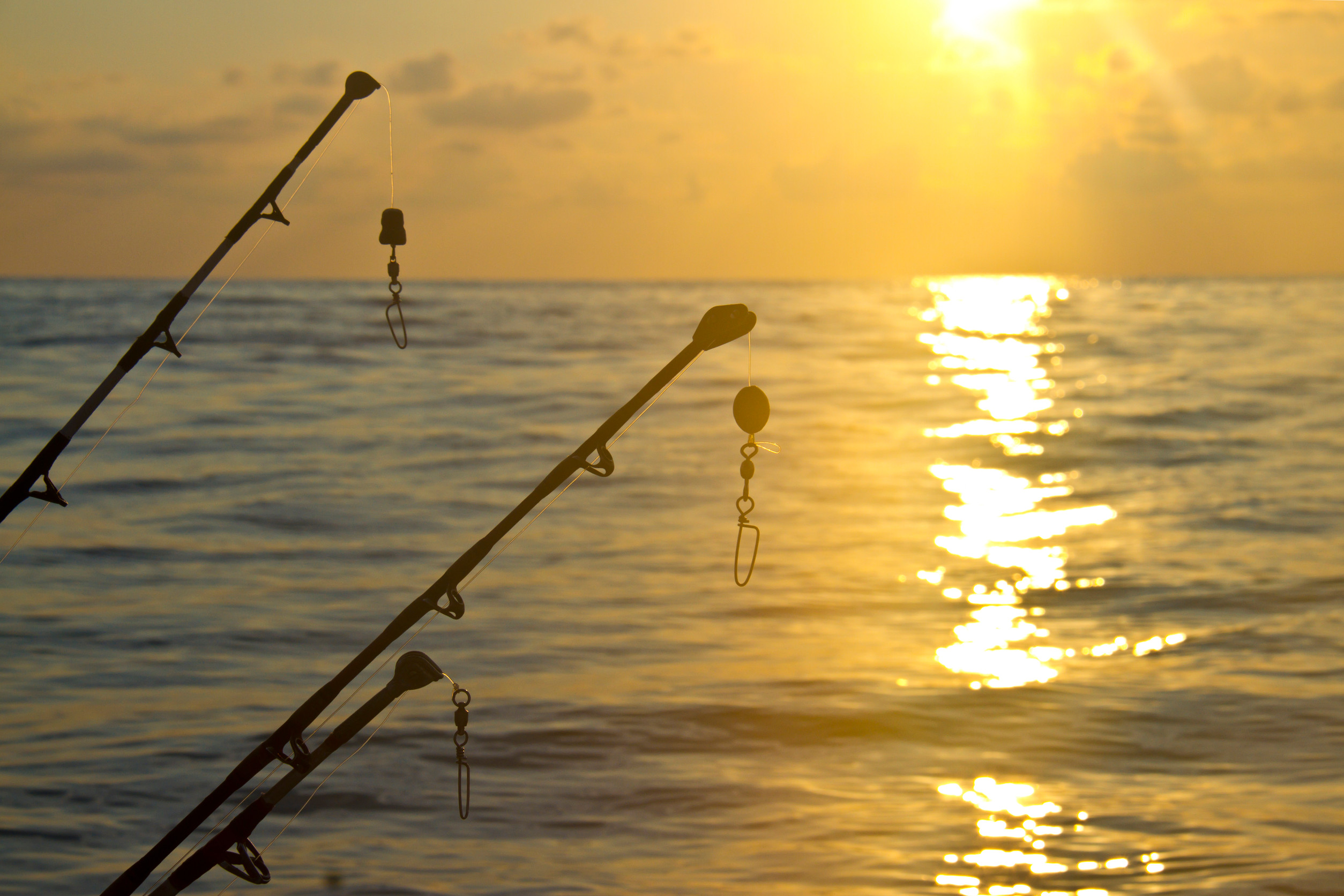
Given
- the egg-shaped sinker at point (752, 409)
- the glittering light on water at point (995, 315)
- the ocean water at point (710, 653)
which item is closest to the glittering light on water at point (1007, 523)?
the ocean water at point (710, 653)

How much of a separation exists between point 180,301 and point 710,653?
9.97 metres

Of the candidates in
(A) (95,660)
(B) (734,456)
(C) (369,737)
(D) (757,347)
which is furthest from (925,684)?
(D) (757,347)

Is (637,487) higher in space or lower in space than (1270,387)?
lower

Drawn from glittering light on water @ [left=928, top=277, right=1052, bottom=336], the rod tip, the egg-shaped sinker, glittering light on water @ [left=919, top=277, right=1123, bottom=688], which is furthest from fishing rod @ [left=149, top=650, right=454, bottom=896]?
glittering light on water @ [left=928, top=277, right=1052, bottom=336]

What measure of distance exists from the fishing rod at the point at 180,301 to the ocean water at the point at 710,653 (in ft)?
14.3

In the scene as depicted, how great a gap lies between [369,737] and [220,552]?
9886 mm

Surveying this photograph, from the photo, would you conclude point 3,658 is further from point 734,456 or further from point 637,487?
point 734,456

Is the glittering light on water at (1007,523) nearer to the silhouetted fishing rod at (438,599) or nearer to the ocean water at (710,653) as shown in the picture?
the ocean water at (710,653)

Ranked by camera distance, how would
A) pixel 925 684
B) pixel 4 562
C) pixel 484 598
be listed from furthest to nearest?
1. pixel 4 562
2. pixel 484 598
3. pixel 925 684

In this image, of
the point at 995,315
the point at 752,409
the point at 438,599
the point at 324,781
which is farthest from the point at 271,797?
the point at 995,315

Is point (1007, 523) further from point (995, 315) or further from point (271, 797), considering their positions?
point (995, 315)

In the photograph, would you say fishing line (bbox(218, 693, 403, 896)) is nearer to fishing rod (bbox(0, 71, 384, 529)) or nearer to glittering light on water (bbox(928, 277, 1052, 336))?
fishing rod (bbox(0, 71, 384, 529))

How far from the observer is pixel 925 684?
13.5m

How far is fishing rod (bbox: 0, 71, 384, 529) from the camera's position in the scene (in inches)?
201
